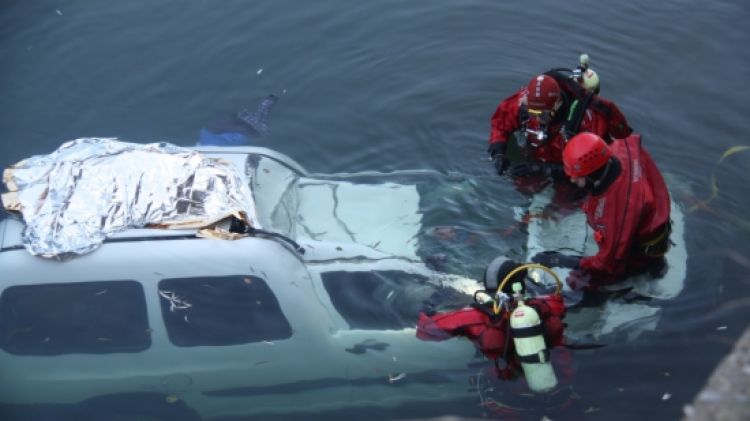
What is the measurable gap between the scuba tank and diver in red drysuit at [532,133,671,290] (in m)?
1.01

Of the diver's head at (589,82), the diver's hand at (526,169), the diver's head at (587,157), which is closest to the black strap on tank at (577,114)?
the diver's head at (589,82)

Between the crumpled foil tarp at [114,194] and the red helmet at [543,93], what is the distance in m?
2.68

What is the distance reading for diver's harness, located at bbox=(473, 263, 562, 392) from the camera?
463 cm

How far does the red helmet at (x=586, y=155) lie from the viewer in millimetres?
5375

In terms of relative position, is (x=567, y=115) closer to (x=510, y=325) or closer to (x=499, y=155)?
(x=499, y=155)

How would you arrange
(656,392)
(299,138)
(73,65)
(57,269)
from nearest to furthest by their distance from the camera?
1. (57,269)
2. (656,392)
3. (299,138)
4. (73,65)

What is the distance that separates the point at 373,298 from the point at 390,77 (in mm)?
5129

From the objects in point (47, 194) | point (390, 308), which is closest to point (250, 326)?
point (390, 308)

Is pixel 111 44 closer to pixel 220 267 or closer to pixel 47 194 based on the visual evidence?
pixel 47 194

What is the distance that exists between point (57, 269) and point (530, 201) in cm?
406

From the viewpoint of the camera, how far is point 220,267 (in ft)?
15.8

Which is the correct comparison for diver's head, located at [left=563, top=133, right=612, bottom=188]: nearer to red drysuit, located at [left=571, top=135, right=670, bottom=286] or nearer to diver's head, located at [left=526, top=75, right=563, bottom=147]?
red drysuit, located at [left=571, top=135, right=670, bottom=286]

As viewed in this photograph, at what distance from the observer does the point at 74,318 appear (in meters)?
5.00

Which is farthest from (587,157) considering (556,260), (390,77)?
(390,77)
